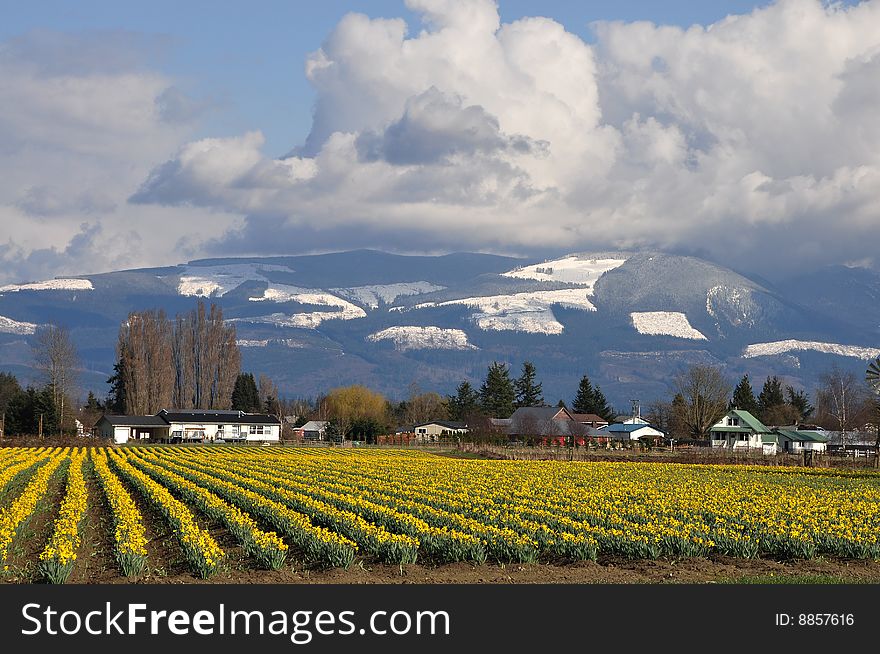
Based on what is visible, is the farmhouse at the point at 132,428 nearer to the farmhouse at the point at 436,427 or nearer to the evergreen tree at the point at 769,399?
the farmhouse at the point at 436,427

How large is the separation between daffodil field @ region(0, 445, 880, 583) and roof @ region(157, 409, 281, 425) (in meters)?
87.2

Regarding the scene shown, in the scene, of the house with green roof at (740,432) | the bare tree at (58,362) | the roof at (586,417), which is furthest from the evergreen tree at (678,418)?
the bare tree at (58,362)

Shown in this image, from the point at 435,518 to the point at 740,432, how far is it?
116017 millimetres

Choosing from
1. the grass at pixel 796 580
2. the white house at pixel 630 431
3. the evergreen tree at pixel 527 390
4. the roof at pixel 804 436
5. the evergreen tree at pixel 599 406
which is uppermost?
the evergreen tree at pixel 527 390

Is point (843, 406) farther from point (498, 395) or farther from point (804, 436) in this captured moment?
point (498, 395)

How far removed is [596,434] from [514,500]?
117 metres

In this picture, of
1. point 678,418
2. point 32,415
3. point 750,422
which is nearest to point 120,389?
point 32,415

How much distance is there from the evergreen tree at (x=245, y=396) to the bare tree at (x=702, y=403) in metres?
64.1

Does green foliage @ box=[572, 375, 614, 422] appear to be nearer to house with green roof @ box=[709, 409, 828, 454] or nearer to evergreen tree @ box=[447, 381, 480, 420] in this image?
evergreen tree @ box=[447, 381, 480, 420]

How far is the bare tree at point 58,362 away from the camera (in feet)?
420

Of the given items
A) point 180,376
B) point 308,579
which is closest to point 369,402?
point 180,376

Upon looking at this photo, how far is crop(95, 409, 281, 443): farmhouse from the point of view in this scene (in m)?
132

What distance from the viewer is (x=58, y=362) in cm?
13175

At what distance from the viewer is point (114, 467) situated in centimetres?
5966
